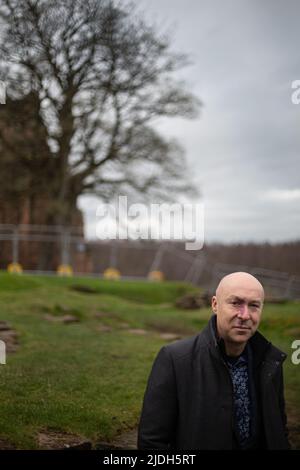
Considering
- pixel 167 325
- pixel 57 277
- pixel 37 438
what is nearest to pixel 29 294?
pixel 167 325

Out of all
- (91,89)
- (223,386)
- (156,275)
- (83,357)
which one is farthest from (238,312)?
(156,275)

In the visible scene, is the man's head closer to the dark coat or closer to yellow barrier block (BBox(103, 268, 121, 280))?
the dark coat

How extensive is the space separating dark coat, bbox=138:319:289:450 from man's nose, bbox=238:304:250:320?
8.3 inches

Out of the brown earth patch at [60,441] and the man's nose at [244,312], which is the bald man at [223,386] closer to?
the man's nose at [244,312]

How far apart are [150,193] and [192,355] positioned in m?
23.0

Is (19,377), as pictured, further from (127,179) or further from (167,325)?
(127,179)

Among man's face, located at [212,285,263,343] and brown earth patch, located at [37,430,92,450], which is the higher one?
man's face, located at [212,285,263,343]

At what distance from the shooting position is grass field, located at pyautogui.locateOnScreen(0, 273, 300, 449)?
5.85 meters

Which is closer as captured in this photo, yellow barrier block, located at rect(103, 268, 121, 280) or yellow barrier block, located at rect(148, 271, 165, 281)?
yellow barrier block, located at rect(103, 268, 121, 280)

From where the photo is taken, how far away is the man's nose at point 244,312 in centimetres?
403

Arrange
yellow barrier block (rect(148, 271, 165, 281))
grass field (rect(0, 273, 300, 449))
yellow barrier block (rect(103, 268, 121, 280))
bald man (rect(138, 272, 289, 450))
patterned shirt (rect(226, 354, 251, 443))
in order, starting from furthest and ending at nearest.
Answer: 1. yellow barrier block (rect(148, 271, 165, 281))
2. yellow barrier block (rect(103, 268, 121, 280))
3. grass field (rect(0, 273, 300, 449))
4. patterned shirt (rect(226, 354, 251, 443))
5. bald man (rect(138, 272, 289, 450))

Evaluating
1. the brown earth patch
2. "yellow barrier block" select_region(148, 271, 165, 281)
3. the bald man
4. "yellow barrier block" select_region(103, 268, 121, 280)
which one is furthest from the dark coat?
"yellow barrier block" select_region(148, 271, 165, 281)

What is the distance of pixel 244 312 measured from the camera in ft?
13.3

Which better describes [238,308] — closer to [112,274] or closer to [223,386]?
[223,386]
